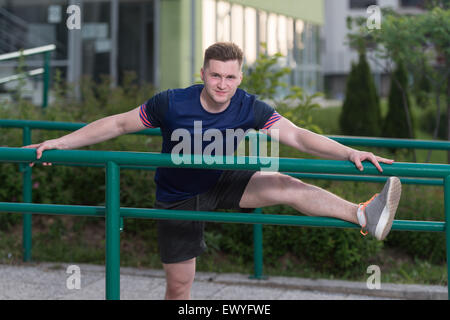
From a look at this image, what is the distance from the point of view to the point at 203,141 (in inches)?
131

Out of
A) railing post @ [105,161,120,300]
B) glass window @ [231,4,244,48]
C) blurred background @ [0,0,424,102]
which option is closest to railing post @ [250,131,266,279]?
railing post @ [105,161,120,300]

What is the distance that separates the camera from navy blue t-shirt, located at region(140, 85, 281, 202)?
10.9 ft

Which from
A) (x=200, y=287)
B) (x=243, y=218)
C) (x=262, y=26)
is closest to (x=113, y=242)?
(x=243, y=218)

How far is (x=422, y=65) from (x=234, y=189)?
698 centimetres

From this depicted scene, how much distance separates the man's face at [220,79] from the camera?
3250mm

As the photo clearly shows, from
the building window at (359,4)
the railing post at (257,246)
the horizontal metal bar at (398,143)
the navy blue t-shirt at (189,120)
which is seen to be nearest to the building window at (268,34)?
the railing post at (257,246)

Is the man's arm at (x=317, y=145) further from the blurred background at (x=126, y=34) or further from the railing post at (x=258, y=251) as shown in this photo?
the blurred background at (x=126, y=34)

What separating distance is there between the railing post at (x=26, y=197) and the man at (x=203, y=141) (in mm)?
2276

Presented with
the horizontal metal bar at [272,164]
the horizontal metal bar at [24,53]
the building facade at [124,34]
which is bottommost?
the horizontal metal bar at [272,164]

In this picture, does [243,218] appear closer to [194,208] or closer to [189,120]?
→ [194,208]

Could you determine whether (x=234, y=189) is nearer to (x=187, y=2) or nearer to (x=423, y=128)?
(x=187, y=2)

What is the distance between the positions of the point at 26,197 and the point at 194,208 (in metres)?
2.46

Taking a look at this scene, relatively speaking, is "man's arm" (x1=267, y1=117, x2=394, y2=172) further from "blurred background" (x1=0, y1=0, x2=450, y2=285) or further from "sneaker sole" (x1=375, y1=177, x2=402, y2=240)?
"blurred background" (x1=0, y1=0, x2=450, y2=285)
